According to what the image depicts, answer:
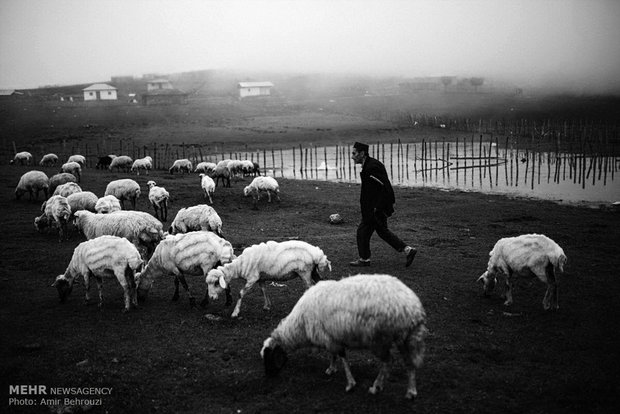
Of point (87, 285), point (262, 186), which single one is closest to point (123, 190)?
point (262, 186)

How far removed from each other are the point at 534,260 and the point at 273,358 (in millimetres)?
5634

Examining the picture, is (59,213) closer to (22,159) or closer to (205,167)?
(205,167)

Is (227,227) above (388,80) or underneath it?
underneath

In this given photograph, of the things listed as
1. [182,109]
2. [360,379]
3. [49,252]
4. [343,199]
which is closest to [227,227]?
[49,252]

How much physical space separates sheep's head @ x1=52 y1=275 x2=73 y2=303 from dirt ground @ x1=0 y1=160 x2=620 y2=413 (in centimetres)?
19

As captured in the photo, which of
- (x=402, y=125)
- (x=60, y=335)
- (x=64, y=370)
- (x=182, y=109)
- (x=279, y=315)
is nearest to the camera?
(x=64, y=370)

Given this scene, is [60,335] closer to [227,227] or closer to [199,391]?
[199,391]

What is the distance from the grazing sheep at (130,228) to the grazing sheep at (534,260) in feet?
28.8

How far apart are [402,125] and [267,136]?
20159 mm

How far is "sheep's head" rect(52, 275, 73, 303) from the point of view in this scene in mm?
9959

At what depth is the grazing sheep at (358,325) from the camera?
245 inches

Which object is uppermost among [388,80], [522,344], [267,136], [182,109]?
[388,80]

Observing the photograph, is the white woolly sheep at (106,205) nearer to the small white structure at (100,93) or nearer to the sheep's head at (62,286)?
the sheep's head at (62,286)

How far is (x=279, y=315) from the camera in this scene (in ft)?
30.1
